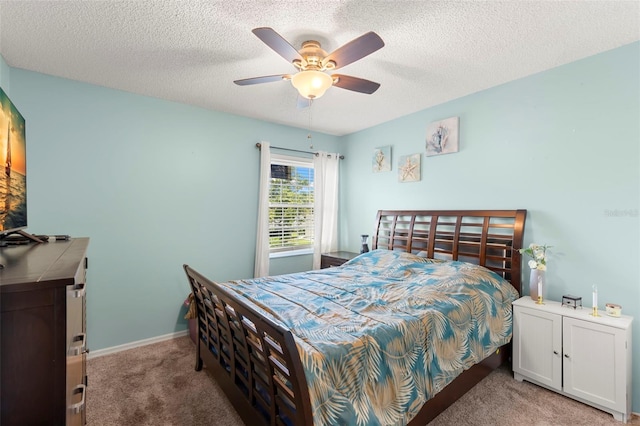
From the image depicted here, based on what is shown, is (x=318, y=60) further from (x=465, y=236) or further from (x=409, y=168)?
(x=465, y=236)

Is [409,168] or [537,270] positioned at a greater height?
[409,168]

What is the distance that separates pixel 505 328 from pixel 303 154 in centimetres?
321

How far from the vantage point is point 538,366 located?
2330 mm

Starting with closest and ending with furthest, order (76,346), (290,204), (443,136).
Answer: (76,346) < (443,136) < (290,204)

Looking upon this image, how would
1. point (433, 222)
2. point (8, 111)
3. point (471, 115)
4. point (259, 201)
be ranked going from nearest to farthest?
point (8, 111) < point (471, 115) < point (433, 222) < point (259, 201)

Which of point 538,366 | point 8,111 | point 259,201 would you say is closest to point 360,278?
point 538,366

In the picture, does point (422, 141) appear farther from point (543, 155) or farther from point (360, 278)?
point (360, 278)

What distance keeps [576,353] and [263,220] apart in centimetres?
330

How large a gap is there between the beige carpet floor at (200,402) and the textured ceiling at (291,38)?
266cm

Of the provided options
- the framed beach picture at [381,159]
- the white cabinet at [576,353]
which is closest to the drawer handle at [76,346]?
the white cabinet at [576,353]

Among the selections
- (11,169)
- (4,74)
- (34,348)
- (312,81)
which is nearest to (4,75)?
(4,74)

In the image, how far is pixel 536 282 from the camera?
248 centimetres

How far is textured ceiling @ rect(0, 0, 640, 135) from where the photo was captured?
5.82 ft

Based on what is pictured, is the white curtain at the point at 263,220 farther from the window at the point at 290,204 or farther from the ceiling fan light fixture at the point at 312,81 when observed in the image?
the ceiling fan light fixture at the point at 312,81
